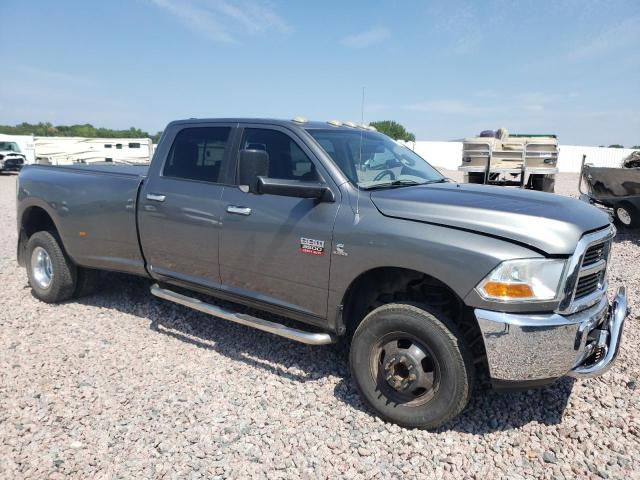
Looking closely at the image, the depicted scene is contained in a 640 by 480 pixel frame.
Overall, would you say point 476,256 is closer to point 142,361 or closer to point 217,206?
point 217,206

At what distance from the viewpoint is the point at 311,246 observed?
10.9ft

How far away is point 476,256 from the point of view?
2658 mm

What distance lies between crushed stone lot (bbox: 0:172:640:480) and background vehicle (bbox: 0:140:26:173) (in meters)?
27.4

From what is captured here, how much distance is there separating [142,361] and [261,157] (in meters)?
2.08

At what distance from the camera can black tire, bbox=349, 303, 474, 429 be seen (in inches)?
112

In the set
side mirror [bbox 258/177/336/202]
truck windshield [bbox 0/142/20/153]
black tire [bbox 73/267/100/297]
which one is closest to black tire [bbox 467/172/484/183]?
black tire [bbox 73/267/100/297]

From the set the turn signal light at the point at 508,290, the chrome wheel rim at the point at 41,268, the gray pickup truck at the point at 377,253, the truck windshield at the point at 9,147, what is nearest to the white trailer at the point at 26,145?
the truck windshield at the point at 9,147

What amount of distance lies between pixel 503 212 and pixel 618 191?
8333 mm

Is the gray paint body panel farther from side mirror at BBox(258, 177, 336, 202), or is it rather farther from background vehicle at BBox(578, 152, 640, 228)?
background vehicle at BBox(578, 152, 640, 228)

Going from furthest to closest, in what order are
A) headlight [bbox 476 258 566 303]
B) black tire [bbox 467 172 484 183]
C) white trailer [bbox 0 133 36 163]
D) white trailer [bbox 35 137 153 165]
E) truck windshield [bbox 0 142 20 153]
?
1. white trailer [bbox 0 133 36 163]
2. truck windshield [bbox 0 142 20 153]
3. white trailer [bbox 35 137 153 165]
4. black tire [bbox 467 172 484 183]
5. headlight [bbox 476 258 566 303]

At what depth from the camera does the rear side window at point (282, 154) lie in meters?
3.57

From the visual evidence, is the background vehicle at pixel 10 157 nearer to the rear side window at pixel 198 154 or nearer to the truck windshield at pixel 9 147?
the truck windshield at pixel 9 147

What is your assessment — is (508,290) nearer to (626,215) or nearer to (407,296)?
(407,296)

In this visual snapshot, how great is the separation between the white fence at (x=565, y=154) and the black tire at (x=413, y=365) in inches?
1310
